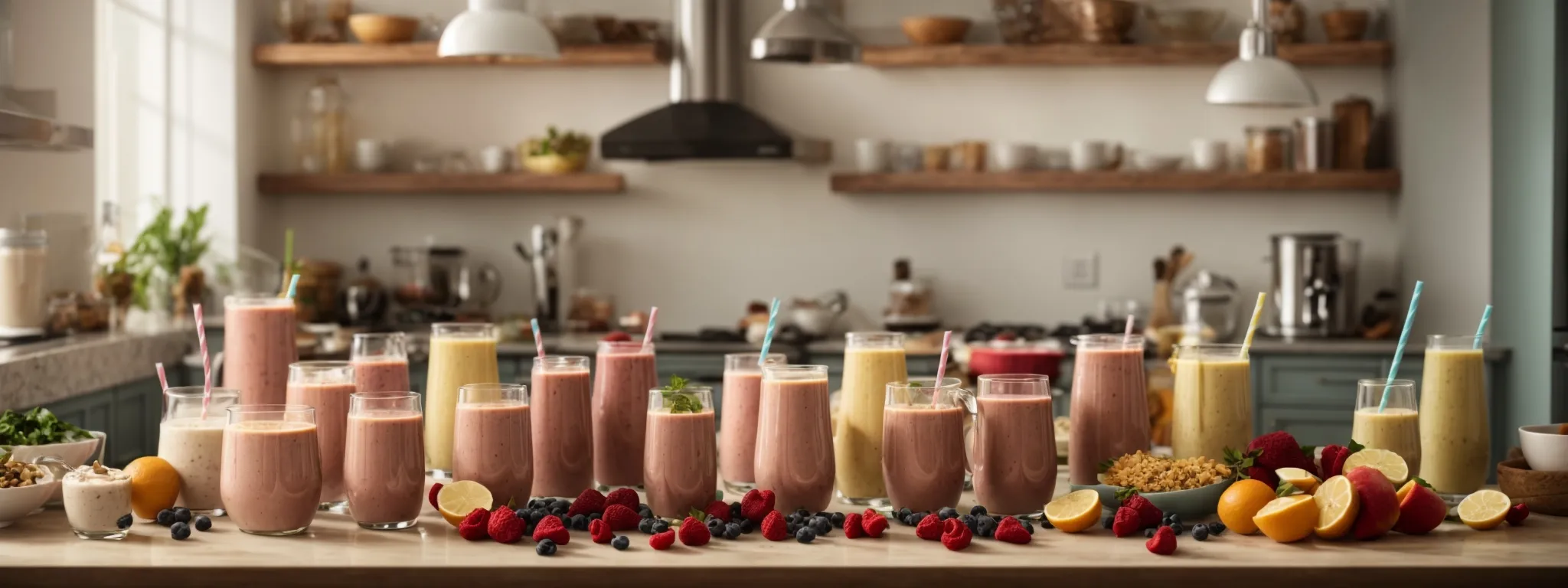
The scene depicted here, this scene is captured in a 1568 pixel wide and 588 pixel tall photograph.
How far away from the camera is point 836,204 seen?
575 cm

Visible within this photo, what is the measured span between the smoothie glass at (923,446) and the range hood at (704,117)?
3336mm

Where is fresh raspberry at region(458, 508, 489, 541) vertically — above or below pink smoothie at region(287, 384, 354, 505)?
below

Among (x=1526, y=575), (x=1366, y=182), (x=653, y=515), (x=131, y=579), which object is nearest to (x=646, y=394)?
(x=653, y=515)

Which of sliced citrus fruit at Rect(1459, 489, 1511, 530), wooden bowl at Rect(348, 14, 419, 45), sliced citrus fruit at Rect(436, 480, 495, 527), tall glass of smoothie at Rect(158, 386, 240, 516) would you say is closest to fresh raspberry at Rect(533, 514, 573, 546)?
sliced citrus fruit at Rect(436, 480, 495, 527)

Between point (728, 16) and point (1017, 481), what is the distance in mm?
3849

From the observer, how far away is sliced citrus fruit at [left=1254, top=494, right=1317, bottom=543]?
1765 millimetres

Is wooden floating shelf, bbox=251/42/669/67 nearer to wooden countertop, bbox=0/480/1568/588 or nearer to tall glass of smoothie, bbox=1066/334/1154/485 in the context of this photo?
tall glass of smoothie, bbox=1066/334/1154/485

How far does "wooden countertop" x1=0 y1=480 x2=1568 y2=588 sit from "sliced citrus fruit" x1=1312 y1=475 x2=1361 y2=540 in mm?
20

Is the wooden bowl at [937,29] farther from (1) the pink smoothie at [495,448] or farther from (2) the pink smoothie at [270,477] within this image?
(2) the pink smoothie at [270,477]

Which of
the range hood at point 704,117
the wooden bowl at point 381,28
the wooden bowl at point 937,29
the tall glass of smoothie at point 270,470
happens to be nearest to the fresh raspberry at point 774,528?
the tall glass of smoothie at point 270,470

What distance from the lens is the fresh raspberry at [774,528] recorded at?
5.90ft

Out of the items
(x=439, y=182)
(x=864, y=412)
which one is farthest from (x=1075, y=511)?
(x=439, y=182)

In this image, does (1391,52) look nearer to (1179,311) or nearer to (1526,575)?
(1179,311)

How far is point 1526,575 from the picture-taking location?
1.65m
